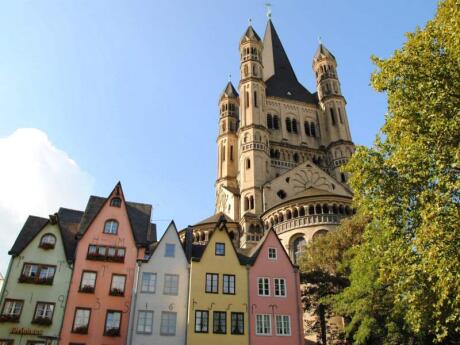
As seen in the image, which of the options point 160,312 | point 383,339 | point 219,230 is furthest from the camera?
point 219,230

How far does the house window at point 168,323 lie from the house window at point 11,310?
8.10 metres

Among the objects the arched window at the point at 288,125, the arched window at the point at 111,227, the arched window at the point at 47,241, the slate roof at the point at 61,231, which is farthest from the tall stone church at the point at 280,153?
the arched window at the point at 47,241

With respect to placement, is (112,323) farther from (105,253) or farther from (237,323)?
(237,323)

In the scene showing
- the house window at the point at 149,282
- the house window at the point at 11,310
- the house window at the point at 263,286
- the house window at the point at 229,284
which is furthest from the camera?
the house window at the point at 263,286

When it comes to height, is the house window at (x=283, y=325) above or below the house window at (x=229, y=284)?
below

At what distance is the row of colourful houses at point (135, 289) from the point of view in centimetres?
2300

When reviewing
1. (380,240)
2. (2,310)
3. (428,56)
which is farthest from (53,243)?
(428,56)

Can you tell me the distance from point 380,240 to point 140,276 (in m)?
14.7

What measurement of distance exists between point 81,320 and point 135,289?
346cm

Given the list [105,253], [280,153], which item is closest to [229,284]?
[105,253]

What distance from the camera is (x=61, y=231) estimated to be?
26.1 m

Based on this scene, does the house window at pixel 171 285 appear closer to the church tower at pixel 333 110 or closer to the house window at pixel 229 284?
the house window at pixel 229 284

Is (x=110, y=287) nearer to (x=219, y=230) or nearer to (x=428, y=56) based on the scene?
(x=219, y=230)

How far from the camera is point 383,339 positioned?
22.0m
